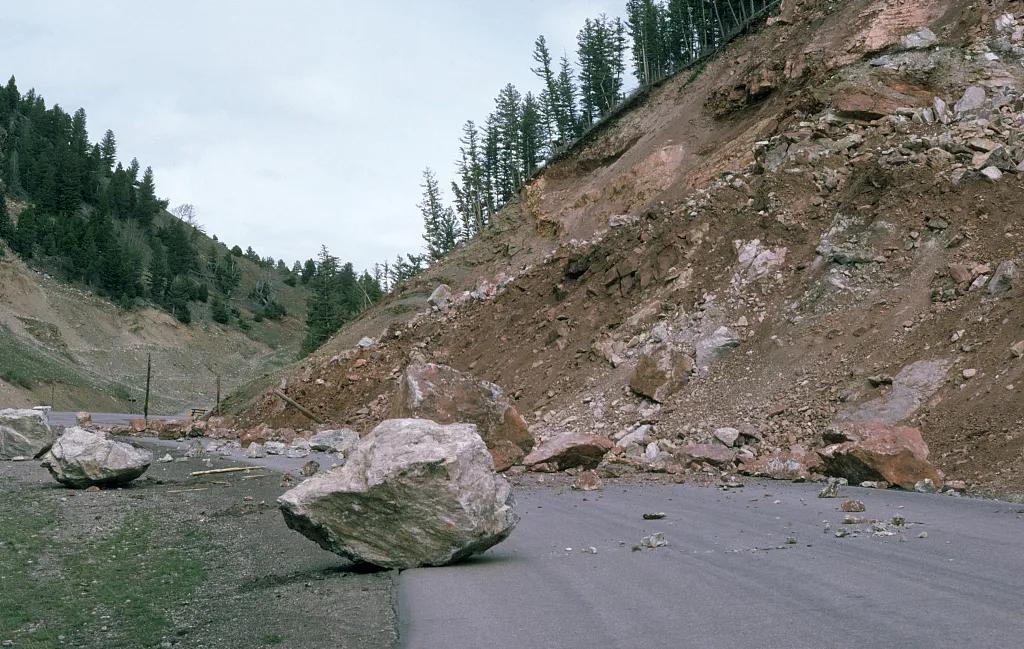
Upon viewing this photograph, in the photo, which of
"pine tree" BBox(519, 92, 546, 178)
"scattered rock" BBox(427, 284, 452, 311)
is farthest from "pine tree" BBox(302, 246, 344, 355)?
"scattered rock" BBox(427, 284, 452, 311)

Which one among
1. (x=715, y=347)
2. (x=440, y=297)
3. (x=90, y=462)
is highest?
(x=440, y=297)

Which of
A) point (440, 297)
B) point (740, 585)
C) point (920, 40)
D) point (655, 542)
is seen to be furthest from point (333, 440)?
point (920, 40)

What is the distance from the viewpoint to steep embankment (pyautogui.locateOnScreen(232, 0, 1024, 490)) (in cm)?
1514

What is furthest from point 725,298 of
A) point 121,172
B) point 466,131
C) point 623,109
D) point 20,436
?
point 121,172

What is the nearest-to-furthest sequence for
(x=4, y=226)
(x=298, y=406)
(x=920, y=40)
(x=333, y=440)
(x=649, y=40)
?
(x=920, y=40), (x=333, y=440), (x=298, y=406), (x=649, y=40), (x=4, y=226)

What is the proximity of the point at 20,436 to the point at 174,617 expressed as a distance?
21330 millimetres

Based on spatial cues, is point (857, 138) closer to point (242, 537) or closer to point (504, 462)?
point (504, 462)

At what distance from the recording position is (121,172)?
380 ft

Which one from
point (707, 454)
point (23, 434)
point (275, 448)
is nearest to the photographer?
point (707, 454)

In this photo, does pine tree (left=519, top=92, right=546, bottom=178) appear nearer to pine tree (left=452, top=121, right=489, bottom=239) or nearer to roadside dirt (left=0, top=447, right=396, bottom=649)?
pine tree (left=452, top=121, right=489, bottom=239)

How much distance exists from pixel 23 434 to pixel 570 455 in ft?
58.7

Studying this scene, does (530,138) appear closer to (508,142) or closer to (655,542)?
(508,142)

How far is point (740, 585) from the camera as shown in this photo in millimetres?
6453

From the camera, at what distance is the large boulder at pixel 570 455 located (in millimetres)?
16344
